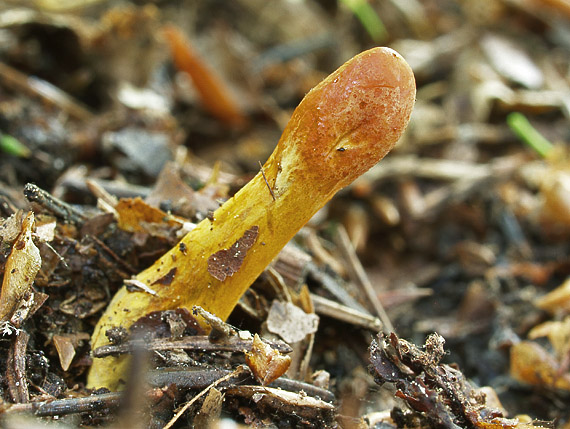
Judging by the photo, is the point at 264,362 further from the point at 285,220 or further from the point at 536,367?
the point at 536,367

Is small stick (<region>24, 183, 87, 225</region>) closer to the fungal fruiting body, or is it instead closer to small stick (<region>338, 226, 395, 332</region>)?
the fungal fruiting body

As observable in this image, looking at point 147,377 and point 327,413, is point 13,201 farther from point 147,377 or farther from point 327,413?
point 327,413

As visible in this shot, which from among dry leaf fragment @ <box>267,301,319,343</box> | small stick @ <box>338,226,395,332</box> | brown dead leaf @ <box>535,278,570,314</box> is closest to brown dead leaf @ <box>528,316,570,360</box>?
brown dead leaf @ <box>535,278,570,314</box>

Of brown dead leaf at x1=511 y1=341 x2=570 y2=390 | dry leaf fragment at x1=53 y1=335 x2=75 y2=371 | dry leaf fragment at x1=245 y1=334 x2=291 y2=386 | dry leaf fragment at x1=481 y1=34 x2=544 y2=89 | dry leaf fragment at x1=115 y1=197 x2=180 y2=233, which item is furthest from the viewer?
dry leaf fragment at x1=481 y1=34 x2=544 y2=89

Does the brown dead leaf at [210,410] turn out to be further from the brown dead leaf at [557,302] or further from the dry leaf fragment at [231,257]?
the brown dead leaf at [557,302]

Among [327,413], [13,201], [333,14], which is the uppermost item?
[333,14]

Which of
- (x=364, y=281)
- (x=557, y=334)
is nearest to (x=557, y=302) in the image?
(x=557, y=334)

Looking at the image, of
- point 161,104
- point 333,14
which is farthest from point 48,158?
point 333,14
